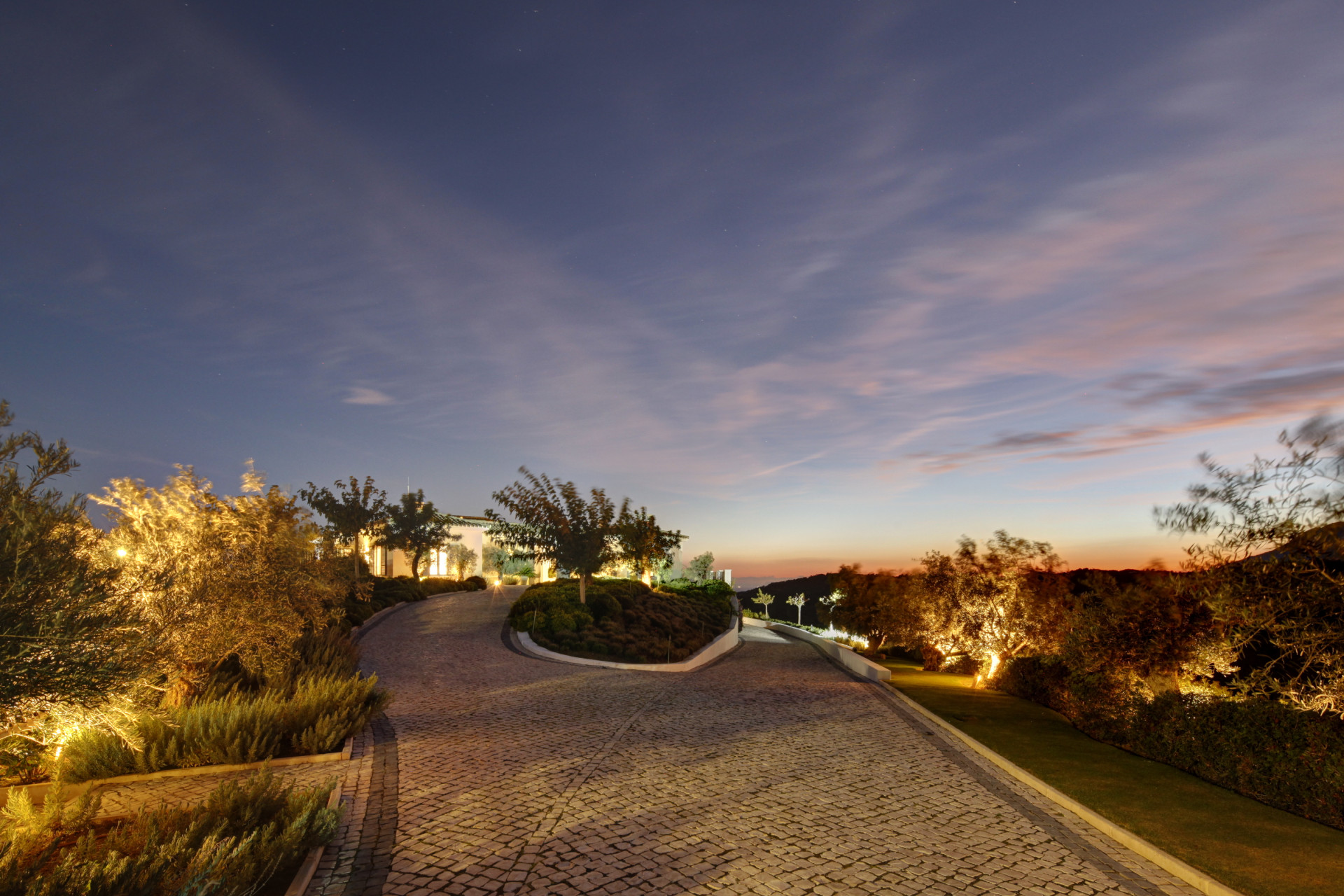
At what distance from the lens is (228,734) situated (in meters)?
9.33

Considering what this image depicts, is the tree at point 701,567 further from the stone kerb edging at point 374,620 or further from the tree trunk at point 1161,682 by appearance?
the tree trunk at point 1161,682

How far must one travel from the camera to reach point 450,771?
9.40 meters

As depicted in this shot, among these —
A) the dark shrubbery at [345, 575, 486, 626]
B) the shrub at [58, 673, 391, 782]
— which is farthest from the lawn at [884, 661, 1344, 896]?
the dark shrubbery at [345, 575, 486, 626]

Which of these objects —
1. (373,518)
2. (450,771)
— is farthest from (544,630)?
(373,518)

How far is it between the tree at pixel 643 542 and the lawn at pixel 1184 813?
20.9 meters

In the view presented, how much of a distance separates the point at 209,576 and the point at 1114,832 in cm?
1245

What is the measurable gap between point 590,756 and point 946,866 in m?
5.30

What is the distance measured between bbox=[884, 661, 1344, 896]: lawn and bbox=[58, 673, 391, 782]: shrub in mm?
10520

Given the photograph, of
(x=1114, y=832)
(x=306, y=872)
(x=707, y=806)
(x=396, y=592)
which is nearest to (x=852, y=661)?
(x=1114, y=832)

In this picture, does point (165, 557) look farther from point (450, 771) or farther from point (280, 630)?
point (450, 771)

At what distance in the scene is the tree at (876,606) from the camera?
76.4ft

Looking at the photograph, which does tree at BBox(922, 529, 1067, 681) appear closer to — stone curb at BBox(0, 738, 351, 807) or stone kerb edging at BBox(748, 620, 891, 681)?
stone kerb edging at BBox(748, 620, 891, 681)

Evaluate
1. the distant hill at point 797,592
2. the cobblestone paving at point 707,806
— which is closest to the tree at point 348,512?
the cobblestone paving at point 707,806

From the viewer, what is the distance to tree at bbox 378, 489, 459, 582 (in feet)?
125
